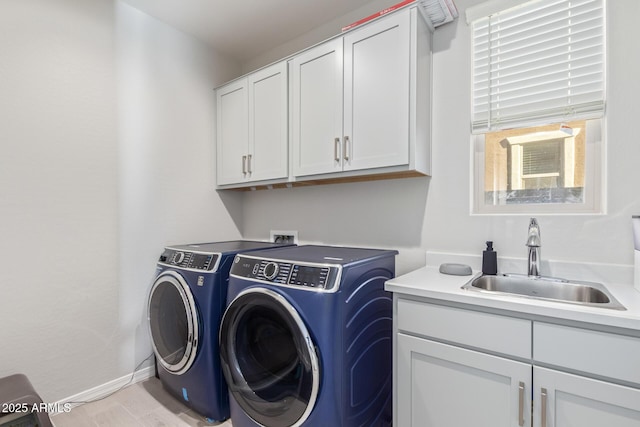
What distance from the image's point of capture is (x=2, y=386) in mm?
1490

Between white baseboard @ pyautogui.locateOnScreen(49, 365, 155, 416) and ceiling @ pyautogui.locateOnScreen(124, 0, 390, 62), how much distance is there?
8.33 ft

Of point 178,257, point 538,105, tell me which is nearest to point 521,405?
point 538,105

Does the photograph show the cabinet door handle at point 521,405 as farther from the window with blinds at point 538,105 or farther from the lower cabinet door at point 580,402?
the window with blinds at point 538,105

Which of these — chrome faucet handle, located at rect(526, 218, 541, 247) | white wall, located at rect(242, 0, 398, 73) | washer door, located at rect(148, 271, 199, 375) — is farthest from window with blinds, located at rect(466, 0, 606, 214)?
washer door, located at rect(148, 271, 199, 375)

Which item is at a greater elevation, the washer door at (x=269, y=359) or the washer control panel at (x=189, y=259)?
the washer control panel at (x=189, y=259)

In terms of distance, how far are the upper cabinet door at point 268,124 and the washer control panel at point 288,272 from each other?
31.5 inches

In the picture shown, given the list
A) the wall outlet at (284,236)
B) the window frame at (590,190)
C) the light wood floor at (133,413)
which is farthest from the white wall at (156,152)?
the window frame at (590,190)

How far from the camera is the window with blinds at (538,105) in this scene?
4.84ft

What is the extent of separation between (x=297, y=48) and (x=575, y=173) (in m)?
2.09

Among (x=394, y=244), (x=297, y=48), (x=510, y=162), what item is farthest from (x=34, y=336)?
(x=510, y=162)

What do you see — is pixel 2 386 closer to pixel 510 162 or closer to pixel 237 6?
Result: pixel 237 6

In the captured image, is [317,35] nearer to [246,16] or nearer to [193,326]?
[246,16]

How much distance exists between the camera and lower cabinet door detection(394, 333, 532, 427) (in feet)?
3.59

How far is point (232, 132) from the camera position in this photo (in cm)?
251
